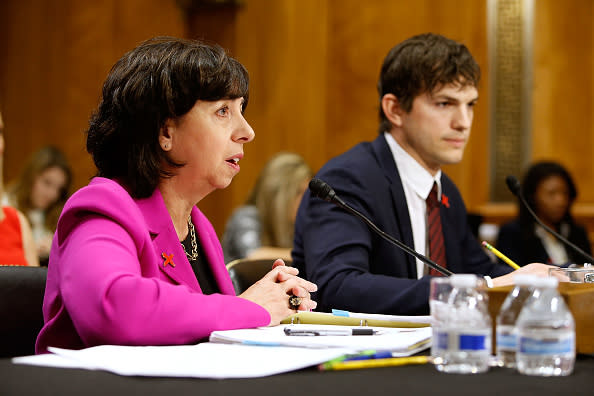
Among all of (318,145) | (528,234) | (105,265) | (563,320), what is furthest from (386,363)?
(318,145)

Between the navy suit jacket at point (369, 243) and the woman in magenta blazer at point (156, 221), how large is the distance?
0.93ft

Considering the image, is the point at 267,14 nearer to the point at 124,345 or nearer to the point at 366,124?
the point at 366,124

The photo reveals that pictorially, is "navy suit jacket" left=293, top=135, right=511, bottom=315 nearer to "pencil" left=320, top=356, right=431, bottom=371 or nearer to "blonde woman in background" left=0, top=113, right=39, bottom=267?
"pencil" left=320, top=356, right=431, bottom=371

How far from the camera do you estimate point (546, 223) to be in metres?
5.31

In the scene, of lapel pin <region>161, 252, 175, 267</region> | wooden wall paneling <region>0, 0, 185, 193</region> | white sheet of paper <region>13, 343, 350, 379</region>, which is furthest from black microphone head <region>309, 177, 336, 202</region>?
wooden wall paneling <region>0, 0, 185, 193</region>

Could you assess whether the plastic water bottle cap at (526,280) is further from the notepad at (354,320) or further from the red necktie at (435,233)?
the red necktie at (435,233)

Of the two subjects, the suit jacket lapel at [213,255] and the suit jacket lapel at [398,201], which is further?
the suit jacket lapel at [398,201]

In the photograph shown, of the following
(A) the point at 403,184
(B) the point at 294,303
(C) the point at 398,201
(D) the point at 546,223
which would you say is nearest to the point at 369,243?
(C) the point at 398,201

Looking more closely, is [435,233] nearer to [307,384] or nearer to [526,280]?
[526,280]

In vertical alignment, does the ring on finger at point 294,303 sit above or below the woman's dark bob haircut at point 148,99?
below

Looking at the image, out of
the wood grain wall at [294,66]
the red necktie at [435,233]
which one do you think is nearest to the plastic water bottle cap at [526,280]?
the red necktie at [435,233]

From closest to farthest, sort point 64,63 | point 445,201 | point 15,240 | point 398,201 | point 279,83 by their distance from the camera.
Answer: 1. point 398,201
2. point 445,201
3. point 15,240
4. point 279,83
5. point 64,63

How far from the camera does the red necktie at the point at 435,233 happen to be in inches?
103

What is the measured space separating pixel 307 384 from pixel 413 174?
163 centimetres
